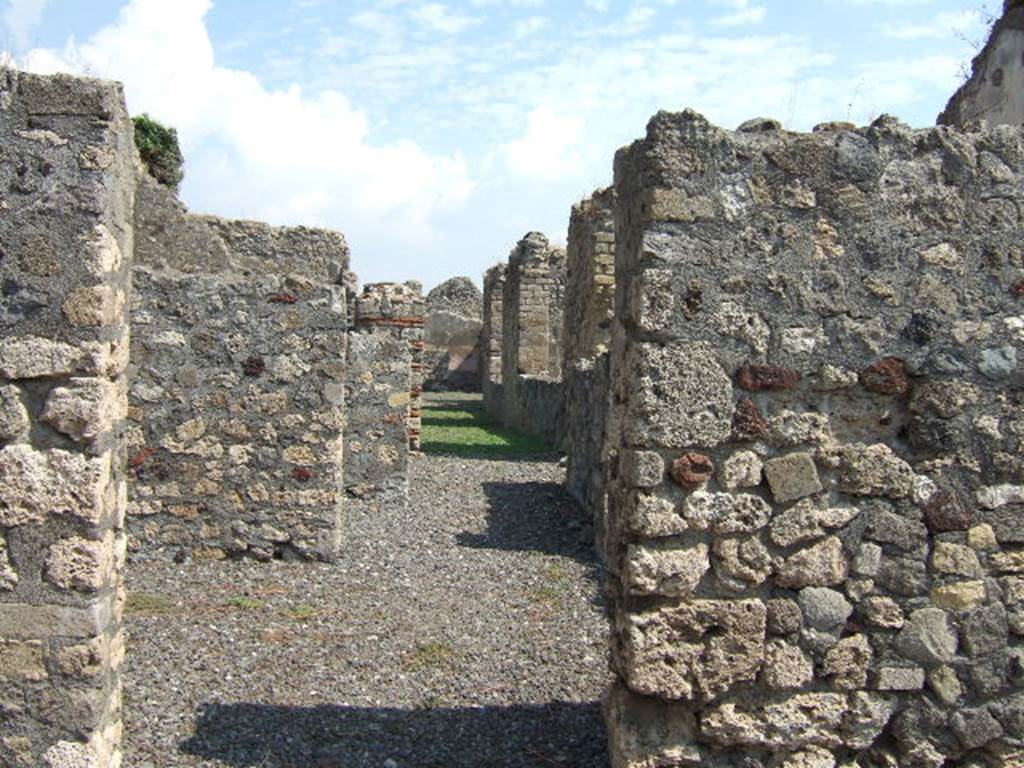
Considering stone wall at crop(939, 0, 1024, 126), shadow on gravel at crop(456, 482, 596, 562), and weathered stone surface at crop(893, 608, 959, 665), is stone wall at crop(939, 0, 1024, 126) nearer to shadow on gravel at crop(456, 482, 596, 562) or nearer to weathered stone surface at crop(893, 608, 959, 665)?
shadow on gravel at crop(456, 482, 596, 562)

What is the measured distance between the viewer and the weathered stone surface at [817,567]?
439 centimetres

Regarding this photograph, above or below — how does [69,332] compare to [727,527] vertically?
above

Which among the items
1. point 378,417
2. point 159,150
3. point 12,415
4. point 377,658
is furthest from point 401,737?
point 159,150

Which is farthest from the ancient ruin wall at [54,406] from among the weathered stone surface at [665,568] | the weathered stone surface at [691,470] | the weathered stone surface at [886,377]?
the weathered stone surface at [886,377]

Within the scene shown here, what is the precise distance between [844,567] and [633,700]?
0.98m

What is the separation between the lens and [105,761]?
14.1 ft

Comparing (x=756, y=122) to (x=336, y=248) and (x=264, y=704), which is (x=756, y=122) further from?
(x=336, y=248)

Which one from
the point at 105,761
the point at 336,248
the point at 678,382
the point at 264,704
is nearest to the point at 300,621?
the point at 264,704

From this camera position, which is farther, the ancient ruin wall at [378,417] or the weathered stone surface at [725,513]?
the ancient ruin wall at [378,417]

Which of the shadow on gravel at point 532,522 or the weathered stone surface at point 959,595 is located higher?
the weathered stone surface at point 959,595

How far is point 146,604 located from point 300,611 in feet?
3.22

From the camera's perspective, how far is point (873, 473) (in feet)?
14.6

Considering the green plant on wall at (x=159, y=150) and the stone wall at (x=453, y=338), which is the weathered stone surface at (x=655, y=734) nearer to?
the green plant on wall at (x=159, y=150)

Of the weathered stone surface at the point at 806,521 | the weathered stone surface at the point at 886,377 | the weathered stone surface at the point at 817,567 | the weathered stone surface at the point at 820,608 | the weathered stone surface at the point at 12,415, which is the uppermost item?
the weathered stone surface at the point at 886,377
